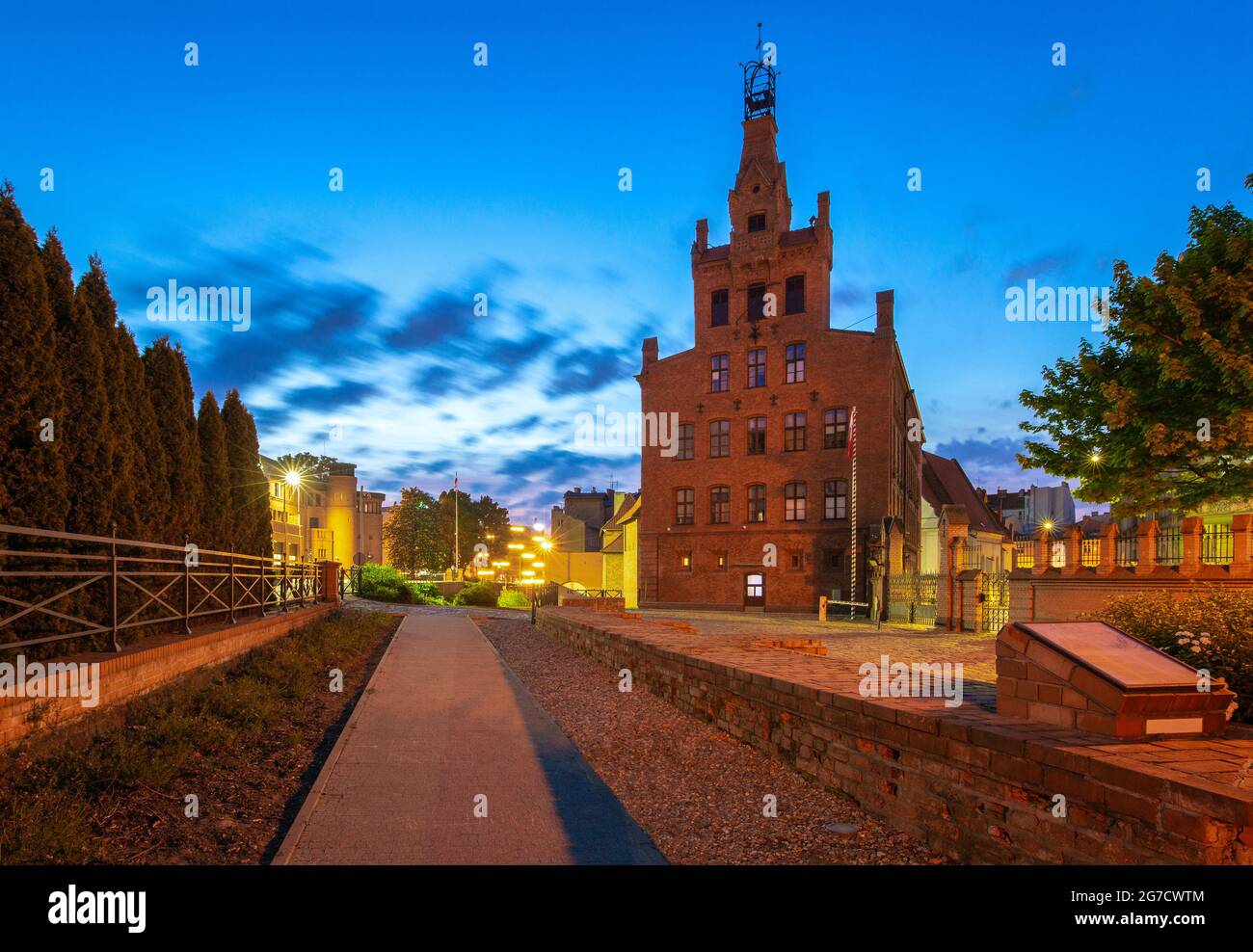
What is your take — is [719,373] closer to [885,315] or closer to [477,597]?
[885,315]

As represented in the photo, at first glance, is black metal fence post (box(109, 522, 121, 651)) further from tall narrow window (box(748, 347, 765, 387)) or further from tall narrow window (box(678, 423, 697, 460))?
tall narrow window (box(748, 347, 765, 387))

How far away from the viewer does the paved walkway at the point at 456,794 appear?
204 inches

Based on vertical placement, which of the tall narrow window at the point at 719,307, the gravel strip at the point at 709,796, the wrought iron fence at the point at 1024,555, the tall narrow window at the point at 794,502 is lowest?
the gravel strip at the point at 709,796

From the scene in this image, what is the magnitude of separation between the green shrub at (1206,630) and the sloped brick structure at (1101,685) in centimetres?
132

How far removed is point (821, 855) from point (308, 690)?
8.43 meters

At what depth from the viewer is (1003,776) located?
181 inches

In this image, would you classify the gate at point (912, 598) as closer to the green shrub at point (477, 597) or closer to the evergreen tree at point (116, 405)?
the green shrub at point (477, 597)

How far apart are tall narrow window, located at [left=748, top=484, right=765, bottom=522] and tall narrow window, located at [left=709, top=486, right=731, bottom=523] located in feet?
3.61

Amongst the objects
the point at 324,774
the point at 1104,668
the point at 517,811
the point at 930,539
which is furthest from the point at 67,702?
the point at 930,539

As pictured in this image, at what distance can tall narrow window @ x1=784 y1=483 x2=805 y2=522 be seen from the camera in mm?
32750

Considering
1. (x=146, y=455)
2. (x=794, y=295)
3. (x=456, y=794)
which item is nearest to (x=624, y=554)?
(x=794, y=295)

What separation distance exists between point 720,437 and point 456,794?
98.0 feet

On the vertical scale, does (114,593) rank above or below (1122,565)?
above

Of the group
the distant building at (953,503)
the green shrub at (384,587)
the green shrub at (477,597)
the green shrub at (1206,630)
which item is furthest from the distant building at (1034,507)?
the green shrub at (1206,630)
